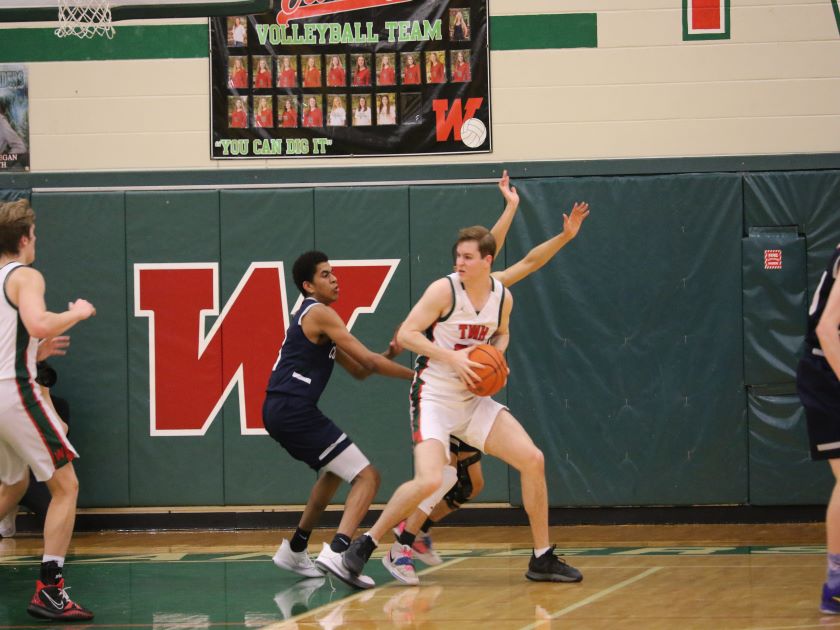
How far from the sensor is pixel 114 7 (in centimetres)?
817

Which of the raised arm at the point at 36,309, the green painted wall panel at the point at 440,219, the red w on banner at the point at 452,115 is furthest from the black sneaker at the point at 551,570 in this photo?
Result: the red w on banner at the point at 452,115

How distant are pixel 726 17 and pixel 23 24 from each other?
6.15 m

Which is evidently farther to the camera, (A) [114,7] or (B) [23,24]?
(B) [23,24]

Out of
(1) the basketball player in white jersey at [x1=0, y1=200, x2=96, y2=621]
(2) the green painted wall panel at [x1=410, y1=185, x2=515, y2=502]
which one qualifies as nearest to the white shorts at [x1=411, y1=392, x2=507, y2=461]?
(1) the basketball player in white jersey at [x1=0, y1=200, x2=96, y2=621]

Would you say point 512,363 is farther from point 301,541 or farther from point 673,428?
point 301,541

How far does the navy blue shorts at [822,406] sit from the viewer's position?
18.4ft

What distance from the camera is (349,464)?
696cm

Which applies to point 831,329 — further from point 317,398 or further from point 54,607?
point 54,607

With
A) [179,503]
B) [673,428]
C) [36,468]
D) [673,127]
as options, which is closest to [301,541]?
[36,468]

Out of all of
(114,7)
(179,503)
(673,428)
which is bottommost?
(179,503)

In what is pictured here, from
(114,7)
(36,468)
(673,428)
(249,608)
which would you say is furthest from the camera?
(673,428)

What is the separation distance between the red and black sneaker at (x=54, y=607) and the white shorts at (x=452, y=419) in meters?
2.02

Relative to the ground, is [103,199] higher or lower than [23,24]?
lower

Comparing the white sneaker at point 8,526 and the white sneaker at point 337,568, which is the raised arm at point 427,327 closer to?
the white sneaker at point 337,568
